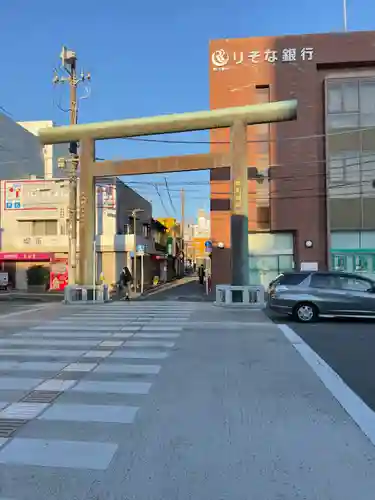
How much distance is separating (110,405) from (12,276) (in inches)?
1168

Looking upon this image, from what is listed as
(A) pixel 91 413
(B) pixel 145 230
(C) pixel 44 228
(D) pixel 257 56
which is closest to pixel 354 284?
(A) pixel 91 413

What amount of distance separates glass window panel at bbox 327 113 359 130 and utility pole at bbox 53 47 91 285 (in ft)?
42.1

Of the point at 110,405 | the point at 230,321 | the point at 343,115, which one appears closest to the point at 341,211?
the point at 343,115

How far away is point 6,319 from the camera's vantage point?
15.1 meters

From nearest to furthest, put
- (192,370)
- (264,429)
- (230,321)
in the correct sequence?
(264,429)
(192,370)
(230,321)

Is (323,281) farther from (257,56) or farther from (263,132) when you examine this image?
(257,56)

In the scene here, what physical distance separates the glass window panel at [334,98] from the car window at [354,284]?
15715mm

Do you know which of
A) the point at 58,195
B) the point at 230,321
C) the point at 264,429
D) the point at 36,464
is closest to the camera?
the point at 36,464

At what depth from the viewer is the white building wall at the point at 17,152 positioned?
39938 mm

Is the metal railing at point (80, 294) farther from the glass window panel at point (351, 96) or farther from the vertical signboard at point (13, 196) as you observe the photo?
the glass window panel at point (351, 96)

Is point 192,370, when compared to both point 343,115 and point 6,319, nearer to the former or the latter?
point 6,319

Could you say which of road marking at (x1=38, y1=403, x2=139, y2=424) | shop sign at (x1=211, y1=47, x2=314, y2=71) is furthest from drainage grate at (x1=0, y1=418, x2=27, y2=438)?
shop sign at (x1=211, y1=47, x2=314, y2=71)

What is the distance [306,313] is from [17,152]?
3507 cm

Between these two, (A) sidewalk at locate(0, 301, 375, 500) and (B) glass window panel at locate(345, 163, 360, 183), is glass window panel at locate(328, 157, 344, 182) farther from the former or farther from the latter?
(A) sidewalk at locate(0, 301, 375, 500)
